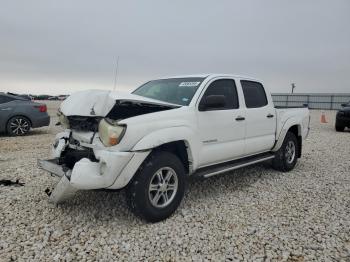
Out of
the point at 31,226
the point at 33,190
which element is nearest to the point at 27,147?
the point at 33,190

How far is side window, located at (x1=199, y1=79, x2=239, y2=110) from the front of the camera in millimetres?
4539

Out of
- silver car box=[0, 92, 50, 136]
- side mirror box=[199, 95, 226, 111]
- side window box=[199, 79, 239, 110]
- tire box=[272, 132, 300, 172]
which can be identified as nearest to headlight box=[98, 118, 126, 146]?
side mirror box=[199, 95, 226, 111]

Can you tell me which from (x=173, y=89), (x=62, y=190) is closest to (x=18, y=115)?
(x=173, y=89)

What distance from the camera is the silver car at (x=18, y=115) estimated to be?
984cm

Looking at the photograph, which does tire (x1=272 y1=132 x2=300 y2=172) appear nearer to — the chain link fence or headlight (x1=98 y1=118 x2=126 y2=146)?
headlight (x1=98 y1=118 x2=126 y2=146)

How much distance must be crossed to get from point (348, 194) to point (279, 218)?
1.72 metres

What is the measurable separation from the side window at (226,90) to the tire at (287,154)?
1760 mm

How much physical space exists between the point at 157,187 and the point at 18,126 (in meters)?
8.13

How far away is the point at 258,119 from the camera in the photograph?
5.17 meters

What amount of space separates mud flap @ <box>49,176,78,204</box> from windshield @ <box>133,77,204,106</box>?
5.81ft

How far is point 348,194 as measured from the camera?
482 cm

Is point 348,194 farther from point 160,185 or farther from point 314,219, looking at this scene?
point 160,185

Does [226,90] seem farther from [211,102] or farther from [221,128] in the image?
[211,102]

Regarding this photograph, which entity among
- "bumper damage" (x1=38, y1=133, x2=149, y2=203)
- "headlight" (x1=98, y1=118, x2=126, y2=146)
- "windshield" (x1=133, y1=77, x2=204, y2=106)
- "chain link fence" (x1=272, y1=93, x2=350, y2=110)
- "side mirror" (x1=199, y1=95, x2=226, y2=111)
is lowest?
"chain link fence" (x1=272, y1=93, x2=350, y2=110)
